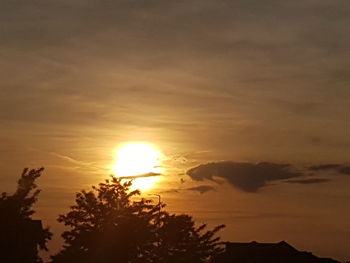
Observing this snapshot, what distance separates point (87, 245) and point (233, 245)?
2756 centimetres

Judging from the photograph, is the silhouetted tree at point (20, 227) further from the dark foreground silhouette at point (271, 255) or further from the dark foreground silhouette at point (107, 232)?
the dark foreground silhouette at point (271, 255)

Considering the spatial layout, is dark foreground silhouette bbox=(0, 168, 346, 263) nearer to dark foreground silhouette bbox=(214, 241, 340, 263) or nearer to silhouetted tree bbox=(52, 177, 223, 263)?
silhouetted tree bbox=(52, 177, 223, 263)

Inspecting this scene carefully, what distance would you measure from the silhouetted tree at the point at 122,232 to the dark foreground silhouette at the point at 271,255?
1712 centimetres

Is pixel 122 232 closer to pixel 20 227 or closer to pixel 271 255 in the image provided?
pixel 20 227

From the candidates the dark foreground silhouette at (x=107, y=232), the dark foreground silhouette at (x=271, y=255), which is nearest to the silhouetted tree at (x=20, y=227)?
the dark foreground silhouette at (x=107, y=232)

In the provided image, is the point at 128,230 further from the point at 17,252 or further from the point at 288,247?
the point at 288,247

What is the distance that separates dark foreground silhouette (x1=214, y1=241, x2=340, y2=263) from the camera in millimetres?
75562

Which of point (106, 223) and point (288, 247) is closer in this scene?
point (106, 223)

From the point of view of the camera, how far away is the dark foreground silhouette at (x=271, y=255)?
7556cm

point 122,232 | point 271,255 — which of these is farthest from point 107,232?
point 271,255

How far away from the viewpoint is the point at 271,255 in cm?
7581

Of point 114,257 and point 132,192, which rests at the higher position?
point 132,192

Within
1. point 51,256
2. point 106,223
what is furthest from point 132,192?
point 51,256

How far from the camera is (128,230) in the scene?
5278cm
